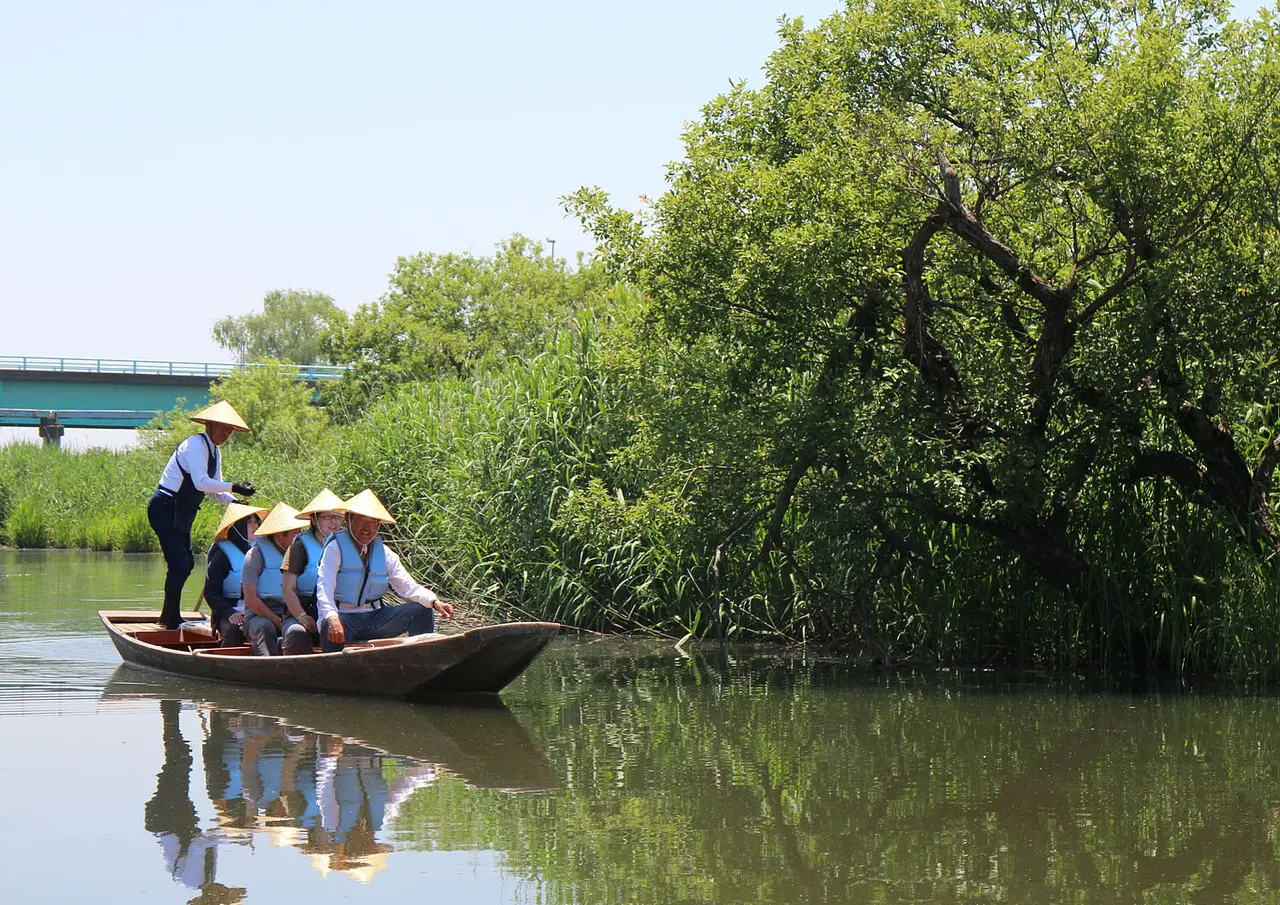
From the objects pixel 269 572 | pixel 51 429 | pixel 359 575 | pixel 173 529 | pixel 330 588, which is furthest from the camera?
pixel 51 429

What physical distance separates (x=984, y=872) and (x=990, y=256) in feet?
17.8

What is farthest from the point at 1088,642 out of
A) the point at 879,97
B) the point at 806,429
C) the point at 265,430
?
the point at 265,430

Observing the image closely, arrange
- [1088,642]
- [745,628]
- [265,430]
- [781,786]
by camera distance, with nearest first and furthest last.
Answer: [781,786] → [1088,642] → [745,628] → [265,430]

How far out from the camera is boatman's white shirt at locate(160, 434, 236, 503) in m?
11.7

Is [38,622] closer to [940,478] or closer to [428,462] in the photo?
[428,462]

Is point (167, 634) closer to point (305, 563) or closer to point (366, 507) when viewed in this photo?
point (305, 563)

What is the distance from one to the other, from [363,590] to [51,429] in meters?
48.5

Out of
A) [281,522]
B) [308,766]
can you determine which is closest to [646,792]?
[308,766]

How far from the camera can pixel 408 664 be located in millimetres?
9938

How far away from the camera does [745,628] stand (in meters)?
13.5

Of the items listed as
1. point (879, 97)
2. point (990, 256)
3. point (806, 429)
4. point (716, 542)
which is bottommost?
point (716, 542)

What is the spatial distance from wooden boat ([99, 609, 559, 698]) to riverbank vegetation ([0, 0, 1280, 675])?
198cm

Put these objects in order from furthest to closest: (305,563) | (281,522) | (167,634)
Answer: (167,634) < (281,522) < (305,563)

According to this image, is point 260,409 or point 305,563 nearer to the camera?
point 305,563
